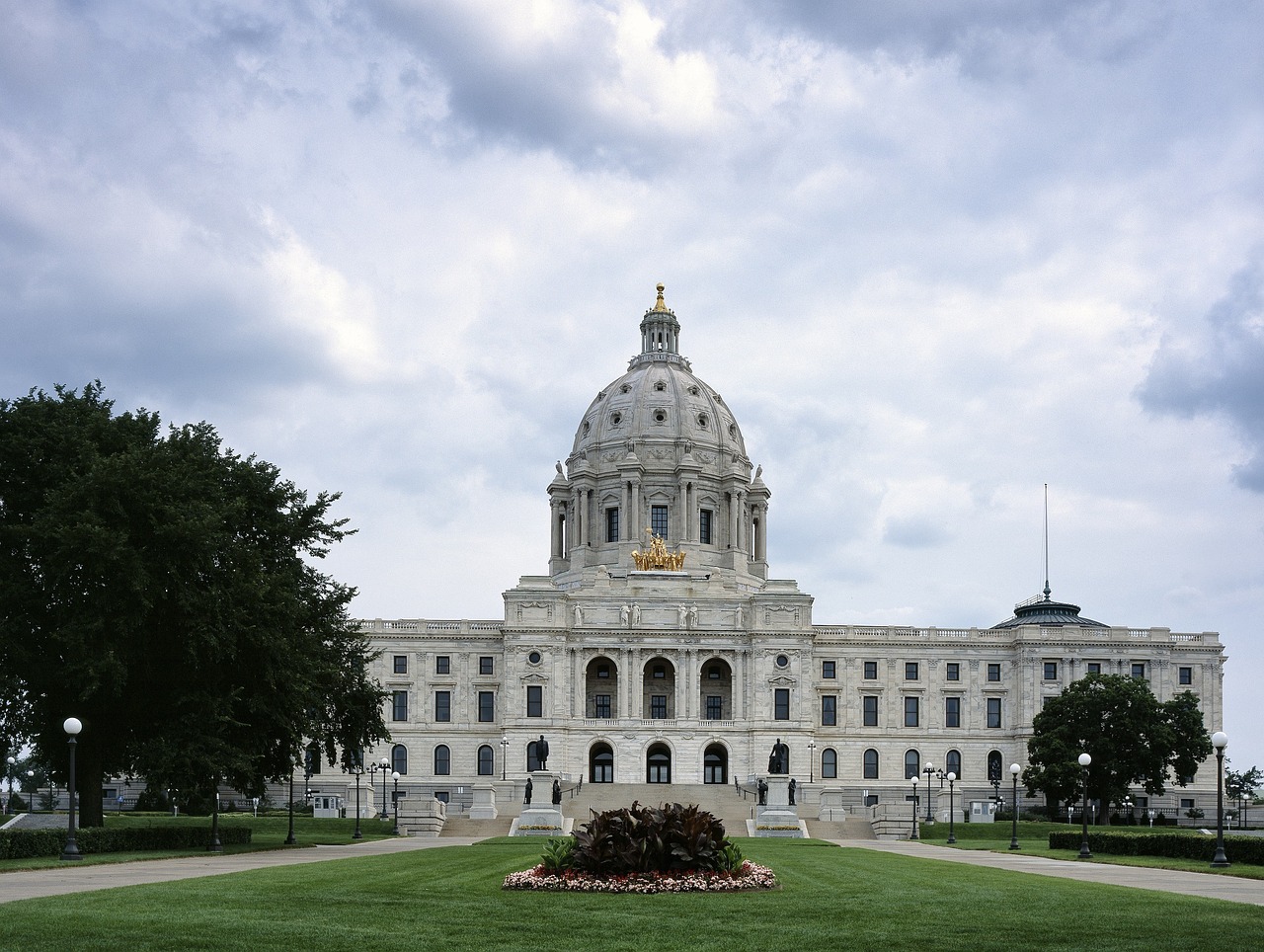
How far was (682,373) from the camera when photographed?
472 feet

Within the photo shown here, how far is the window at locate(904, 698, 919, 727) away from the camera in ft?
411

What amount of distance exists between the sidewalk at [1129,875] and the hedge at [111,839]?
2601cm

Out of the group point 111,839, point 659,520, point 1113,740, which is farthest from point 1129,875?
point 659,520

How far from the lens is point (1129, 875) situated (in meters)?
41.5

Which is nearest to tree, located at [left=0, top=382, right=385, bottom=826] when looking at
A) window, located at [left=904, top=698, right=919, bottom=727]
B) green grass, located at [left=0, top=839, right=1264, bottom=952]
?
green grass, located at [left=0, top=839, right=1264, bottom=952]

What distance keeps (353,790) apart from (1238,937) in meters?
96.8

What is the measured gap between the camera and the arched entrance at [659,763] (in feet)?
390

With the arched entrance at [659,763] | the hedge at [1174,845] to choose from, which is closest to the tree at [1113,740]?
the arched entrance at [659,763]

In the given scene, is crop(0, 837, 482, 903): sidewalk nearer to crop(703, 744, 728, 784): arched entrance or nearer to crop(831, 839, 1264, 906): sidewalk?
crop(831, 839, 1264, 906): sidewalk

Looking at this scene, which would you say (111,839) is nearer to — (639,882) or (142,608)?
(142,608)

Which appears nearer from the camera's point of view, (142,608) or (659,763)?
(142,608)

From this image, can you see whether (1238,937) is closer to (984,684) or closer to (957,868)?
(957,868)

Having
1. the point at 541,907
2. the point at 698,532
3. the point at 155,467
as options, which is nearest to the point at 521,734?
the point at 698,532

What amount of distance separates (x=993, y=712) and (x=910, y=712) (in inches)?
264
